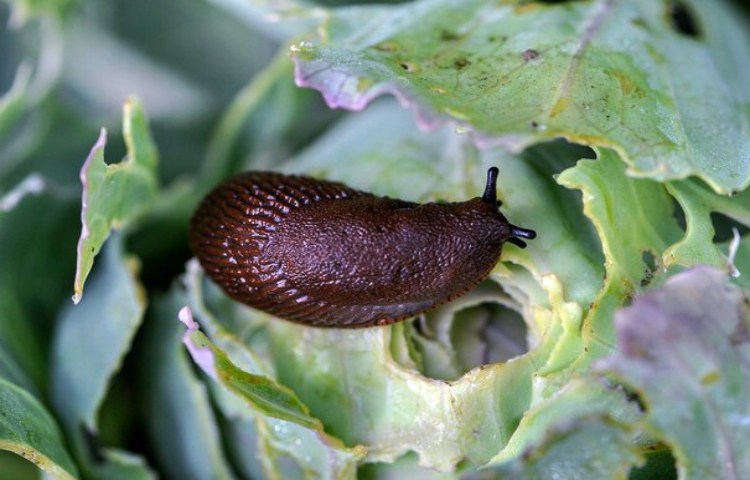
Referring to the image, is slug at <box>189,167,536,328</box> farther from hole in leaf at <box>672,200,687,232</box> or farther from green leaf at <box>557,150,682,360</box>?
hole in leaf at <box>672,200,687,232</box>

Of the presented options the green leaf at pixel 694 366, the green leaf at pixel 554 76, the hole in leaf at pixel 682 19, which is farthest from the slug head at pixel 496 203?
the hole in leaf at pixel 682 19

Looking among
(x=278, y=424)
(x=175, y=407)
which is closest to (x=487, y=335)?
(x=278, y=424)

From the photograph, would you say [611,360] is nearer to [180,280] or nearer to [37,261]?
[180,280]

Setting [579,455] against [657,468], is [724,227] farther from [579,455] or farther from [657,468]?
[579,455]

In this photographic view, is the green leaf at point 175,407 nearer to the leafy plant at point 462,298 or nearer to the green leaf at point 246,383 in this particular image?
the leafy plant at point 462,298

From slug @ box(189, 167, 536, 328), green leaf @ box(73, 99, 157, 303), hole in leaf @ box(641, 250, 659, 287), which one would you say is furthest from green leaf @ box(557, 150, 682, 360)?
green leaf @ box(73, 99, 157, 303)

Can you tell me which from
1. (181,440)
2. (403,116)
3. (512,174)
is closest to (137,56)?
(403,116)

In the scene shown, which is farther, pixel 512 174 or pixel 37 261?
pixel 37 261
